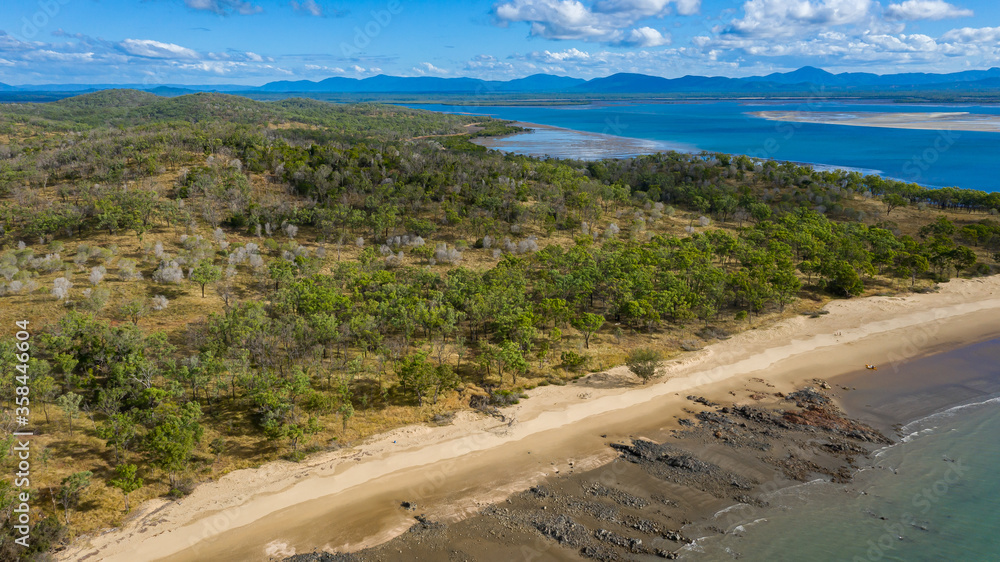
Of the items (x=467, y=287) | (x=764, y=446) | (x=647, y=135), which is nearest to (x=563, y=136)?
(x=647, y=135)

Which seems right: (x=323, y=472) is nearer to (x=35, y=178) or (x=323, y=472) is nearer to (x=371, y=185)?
(x=371, y=185)

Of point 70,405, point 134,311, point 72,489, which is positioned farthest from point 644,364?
point 134,311

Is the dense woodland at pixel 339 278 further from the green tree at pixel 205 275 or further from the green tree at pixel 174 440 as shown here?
the green tree at pixel 205 275

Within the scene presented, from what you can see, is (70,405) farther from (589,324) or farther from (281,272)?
(589,324)

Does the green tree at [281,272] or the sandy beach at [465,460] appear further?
the green tree at [281,272]

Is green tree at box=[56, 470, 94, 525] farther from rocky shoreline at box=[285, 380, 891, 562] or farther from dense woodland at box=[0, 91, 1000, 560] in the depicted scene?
rocky shoreline at box=[285, 380, 891, 562]

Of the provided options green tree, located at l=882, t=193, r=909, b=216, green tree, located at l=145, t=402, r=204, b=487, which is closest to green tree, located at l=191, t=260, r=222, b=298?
green tree, located at l=145, t=402, r=204, b=487

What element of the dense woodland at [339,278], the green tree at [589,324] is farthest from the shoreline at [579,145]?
the green tree at [589,324]
